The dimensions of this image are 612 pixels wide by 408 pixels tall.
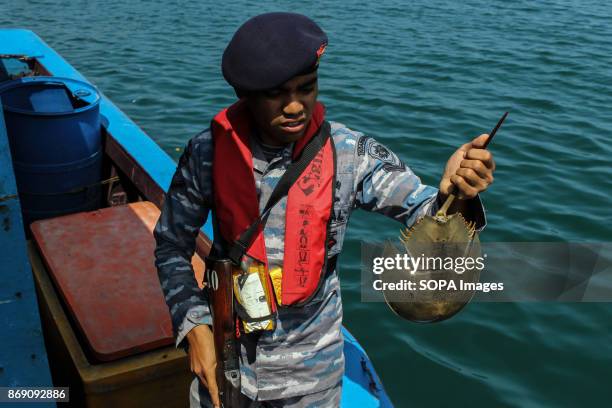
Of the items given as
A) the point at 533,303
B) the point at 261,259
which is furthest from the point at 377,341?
the point at 261,259

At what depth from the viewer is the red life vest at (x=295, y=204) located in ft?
7.08

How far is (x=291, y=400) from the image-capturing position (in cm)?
228

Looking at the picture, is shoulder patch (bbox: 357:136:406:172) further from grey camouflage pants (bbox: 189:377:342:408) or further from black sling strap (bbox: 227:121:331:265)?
grey camouflage pants (bbox: 189:377:342:408)

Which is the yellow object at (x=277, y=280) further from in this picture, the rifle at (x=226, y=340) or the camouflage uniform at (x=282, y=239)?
the rifle at (x=226, y=340)

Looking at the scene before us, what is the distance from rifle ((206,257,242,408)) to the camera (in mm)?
2201

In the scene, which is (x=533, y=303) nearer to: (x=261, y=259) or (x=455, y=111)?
(x=261, y=259)

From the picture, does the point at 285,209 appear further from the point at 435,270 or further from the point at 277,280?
the point at 435,270

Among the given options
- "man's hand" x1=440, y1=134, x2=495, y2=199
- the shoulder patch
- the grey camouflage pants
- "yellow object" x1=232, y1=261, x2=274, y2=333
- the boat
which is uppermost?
"man's hand" x1=440, y1=134, x2=495, y2=199

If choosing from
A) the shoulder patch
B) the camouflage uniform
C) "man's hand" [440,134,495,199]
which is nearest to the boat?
the camouflage uniform

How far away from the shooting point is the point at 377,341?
5.02m

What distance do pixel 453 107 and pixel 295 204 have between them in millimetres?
7988

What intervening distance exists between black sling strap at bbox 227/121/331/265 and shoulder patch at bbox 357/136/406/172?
0.14 m

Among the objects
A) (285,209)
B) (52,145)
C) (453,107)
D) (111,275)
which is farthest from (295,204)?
(453,107)

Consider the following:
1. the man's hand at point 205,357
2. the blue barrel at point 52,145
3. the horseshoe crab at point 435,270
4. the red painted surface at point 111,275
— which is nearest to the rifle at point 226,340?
the man's hand at point 205,357
